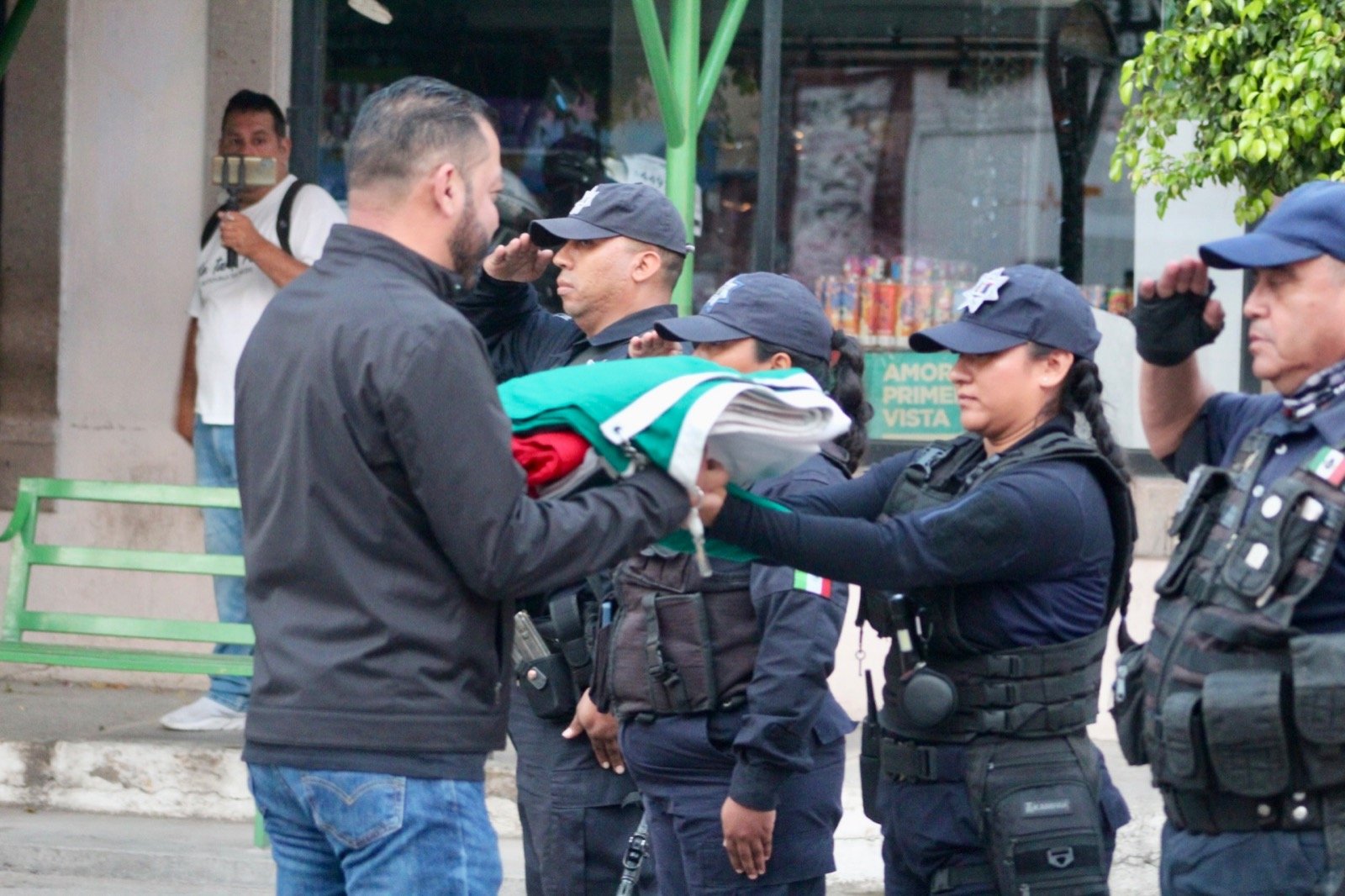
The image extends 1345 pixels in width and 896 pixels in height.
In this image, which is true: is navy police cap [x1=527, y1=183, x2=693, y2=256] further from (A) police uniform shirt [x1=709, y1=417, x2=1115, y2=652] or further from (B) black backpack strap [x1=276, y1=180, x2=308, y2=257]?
(B) black backpack strap [x1=276, y1=180, x2=308, y2=257]

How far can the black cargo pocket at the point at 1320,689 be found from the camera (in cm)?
270

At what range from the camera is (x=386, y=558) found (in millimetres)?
2689

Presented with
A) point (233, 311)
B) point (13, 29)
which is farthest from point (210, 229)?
point (13, 29)

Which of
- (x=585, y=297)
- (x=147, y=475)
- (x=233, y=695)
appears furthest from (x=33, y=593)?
(x=585, y=297)

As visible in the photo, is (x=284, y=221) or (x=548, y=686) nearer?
(x=548, y=686)

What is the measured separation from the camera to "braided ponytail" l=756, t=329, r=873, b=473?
13.8 feet

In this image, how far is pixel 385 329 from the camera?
2.66m

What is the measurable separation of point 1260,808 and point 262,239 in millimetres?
4850

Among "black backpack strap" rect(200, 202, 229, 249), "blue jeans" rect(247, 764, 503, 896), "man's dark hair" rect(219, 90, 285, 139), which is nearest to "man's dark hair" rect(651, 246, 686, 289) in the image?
"blue jeans" rect(247, 764, 503, 896)

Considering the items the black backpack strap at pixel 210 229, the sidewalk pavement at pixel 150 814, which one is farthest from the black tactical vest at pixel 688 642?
the black backpack strap at pixel 210 229

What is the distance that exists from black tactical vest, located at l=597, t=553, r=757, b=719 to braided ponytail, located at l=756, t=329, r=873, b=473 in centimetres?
48

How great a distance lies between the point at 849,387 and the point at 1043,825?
56.8 inches

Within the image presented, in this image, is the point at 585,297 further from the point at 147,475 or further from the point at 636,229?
the point at 147,475

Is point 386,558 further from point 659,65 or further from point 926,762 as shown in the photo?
point 659,65
